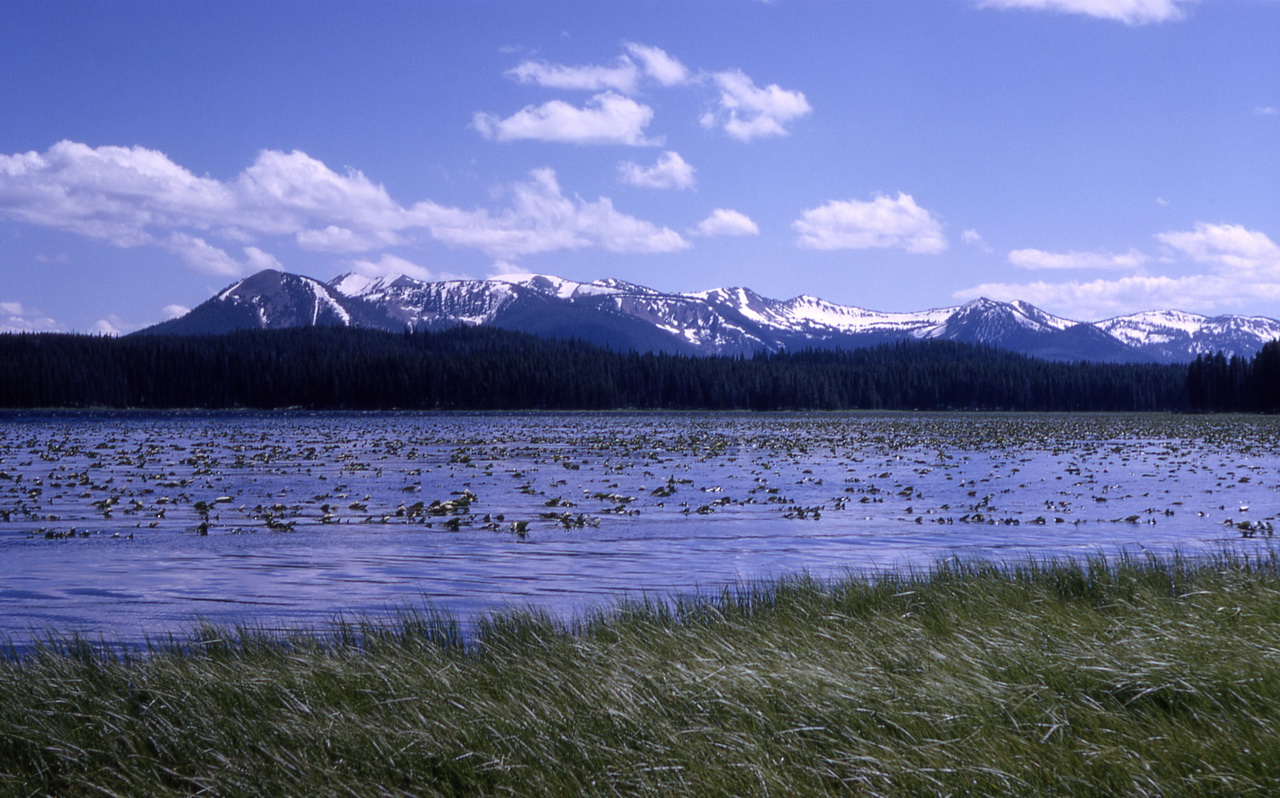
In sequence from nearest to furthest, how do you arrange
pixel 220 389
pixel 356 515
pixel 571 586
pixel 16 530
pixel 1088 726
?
pixel 1088 726 < pixel 571 586 < pixel 16 530 < pixel 356 515 < pixel 220 389

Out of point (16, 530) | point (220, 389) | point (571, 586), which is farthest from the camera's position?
point (220, 389)

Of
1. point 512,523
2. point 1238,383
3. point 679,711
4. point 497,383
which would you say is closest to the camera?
point 679,711

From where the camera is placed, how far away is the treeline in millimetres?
117688

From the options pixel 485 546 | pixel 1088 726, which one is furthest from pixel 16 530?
pixel 1088 726

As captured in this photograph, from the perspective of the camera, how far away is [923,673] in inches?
327

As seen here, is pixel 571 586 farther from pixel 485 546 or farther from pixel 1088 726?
pixel 1088 726

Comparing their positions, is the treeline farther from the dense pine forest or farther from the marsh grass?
the marsh grass

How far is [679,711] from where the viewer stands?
759cm

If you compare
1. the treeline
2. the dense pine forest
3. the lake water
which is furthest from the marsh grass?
the dense pine forest

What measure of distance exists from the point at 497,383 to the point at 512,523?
136275 millimetres

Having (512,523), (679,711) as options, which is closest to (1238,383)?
(512,523)

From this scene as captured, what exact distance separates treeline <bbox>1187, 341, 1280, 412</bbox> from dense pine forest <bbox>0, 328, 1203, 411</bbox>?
1685 mm

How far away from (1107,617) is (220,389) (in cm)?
15543

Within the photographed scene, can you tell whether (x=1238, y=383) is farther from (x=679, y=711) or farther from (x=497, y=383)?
(x=679, y=711)
